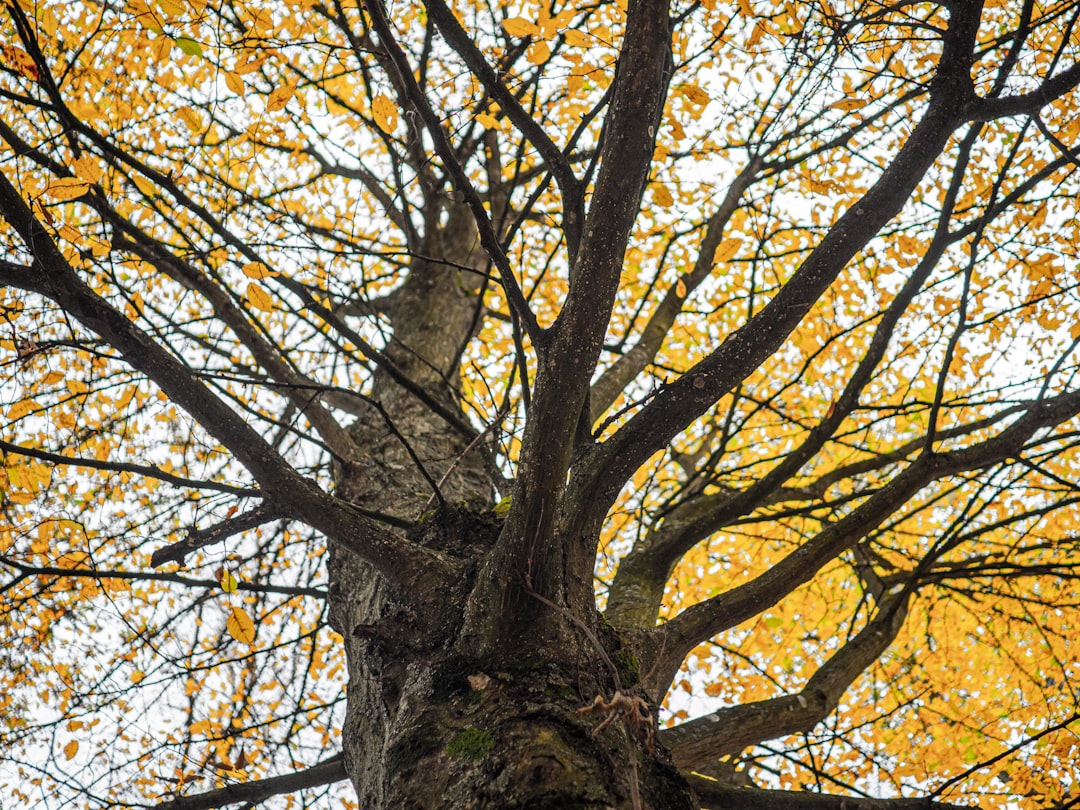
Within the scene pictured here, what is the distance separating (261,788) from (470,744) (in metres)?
1.27

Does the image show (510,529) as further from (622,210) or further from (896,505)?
(896,505)

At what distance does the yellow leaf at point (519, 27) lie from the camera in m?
1.92

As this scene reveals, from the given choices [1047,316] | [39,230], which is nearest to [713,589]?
[1047,316]

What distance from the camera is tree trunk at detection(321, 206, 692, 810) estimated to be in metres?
1.58

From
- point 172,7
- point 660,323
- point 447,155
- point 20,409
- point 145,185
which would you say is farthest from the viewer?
point 145,185

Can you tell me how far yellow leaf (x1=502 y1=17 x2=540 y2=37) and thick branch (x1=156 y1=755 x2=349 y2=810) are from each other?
2.40 metres

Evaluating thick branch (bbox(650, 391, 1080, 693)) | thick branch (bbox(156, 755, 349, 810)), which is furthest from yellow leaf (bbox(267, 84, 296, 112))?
thick branch (bbox(156, 755, 349, 810))

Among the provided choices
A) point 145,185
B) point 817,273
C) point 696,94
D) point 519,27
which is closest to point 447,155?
point 519,27

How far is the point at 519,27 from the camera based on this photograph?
195 cm

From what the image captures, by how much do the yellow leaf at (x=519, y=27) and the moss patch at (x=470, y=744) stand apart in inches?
68.9

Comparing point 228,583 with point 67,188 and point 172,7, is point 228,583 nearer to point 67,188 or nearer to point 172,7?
point 67,188

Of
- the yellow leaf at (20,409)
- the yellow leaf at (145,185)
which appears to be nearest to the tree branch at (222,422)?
the yellow leaf at (20,409)

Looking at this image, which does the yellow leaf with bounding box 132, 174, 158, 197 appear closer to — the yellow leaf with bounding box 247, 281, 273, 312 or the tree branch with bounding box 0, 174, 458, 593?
the yellow leaf with bounding box 247, 281, 273, 312

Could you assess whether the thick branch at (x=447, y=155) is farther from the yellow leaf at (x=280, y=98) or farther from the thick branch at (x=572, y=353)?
the yellow leaf at (x=280, y=98)
